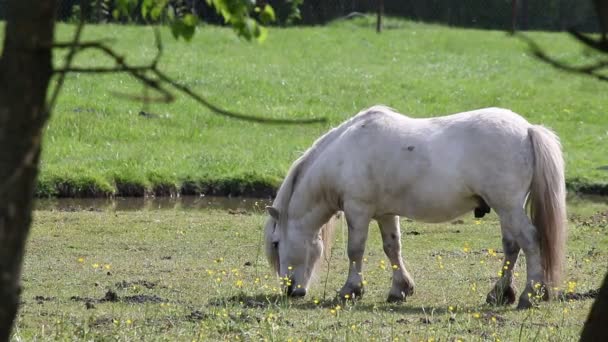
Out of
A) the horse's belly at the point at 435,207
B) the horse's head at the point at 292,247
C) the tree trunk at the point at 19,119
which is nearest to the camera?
the tree trunk at the point at 19,119

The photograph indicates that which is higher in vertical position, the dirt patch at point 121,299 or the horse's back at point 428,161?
the horse's back at point 428,161

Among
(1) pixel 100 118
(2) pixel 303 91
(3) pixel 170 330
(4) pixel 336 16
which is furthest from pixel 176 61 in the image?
(3) pixel 170 330

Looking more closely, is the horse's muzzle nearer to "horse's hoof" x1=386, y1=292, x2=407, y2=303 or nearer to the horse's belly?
"horse's hoof" x1=386, y1=292, x2=407, y2=303

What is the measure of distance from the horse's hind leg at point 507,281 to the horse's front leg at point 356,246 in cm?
104

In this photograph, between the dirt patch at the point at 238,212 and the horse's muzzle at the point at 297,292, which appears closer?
the horse's muzzle at the point at 297,292

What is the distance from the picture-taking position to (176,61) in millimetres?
22984

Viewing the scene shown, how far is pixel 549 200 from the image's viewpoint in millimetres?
8070

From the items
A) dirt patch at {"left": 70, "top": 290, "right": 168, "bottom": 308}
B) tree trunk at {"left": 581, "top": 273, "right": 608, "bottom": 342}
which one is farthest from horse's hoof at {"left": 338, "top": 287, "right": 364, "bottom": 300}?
tree trunk at {"left": 581, "top": 273, "right": 608, "bottom": 342}

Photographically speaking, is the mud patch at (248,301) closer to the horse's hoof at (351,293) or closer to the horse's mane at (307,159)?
Answer: the horse's hoof at (351,293)

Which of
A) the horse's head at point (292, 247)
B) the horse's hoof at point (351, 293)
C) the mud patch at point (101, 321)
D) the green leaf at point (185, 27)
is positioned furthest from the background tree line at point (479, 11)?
the green leaf at point (185, 27)

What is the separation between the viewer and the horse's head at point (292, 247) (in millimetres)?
8938

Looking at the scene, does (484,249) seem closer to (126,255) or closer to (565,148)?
(126,255)

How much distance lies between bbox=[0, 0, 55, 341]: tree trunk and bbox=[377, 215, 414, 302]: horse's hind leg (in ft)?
Result: 19.0

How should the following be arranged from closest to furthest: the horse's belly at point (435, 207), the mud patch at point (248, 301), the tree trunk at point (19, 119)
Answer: the tree trunk at point (19, 119), the mud patch at point (248, 301), the horse's belly at point (435, 207)
